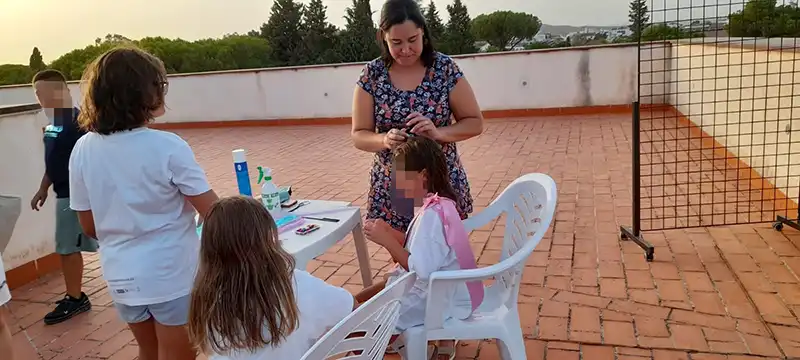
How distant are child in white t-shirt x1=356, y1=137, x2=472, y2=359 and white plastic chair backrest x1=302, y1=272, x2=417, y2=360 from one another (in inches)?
3.9

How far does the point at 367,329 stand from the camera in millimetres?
1478

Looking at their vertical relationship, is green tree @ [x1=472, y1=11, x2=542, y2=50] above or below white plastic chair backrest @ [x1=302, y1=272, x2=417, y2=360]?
above

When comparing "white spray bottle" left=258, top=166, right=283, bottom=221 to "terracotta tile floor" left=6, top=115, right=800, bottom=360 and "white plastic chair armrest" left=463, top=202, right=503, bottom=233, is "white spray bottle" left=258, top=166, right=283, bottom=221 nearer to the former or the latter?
"white plastic chair armrest" left=463, top=202, right=503, bottom=233

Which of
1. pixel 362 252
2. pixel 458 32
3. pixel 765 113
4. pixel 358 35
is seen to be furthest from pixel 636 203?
pixel 358 35

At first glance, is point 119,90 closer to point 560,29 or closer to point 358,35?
point 560,29

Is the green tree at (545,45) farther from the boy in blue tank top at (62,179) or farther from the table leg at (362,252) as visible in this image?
the boy in blue tank top at (62,179)

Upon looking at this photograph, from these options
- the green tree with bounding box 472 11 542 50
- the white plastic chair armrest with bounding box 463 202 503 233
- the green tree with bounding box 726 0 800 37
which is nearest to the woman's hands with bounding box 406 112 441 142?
the white plastic chair armrest with bounding box 463 202 503 233

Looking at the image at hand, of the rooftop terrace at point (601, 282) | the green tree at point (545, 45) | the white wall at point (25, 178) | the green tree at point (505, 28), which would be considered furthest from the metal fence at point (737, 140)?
the green tree at point (505, 28)

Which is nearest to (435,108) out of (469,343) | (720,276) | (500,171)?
(469,343)

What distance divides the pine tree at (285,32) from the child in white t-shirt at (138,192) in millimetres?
19837

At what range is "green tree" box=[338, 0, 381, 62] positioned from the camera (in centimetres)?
1897

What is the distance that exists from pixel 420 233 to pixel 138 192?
829 millimetres

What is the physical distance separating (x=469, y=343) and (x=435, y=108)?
1.07 meters

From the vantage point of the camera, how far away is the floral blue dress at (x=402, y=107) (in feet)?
7.45
